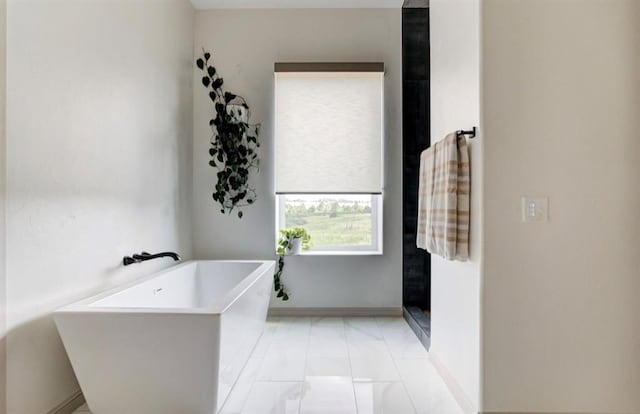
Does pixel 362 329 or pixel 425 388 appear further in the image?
pixel 362 329

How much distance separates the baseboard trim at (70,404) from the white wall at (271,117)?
1862mm

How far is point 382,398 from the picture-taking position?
2.22m

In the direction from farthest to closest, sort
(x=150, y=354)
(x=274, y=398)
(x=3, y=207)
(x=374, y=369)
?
(x=374, y=369) < (x=274, y=398) < (x=150, y=354) < (x=3, y=207)

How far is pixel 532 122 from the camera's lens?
6.17ft

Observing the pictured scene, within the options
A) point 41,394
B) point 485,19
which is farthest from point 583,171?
point 41,394

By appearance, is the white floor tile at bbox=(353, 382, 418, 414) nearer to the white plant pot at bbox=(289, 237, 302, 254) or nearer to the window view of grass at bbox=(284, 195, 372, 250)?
the white plant pot at bbox=(289, 237, 302, 254)

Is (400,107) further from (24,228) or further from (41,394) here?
(41,394)

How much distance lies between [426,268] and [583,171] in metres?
2.14

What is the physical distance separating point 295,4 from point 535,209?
3023mm

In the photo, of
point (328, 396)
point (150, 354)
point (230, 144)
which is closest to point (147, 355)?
point (150, 354)

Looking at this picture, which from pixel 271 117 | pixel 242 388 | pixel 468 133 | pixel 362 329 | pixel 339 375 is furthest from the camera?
pixel 271 117

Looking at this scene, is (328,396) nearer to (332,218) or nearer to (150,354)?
(150,354)

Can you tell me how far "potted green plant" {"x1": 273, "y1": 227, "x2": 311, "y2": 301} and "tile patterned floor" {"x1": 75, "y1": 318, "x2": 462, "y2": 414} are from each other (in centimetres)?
39

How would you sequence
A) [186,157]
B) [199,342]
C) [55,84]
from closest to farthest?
[199,342] → [55,84] → [186,157]
